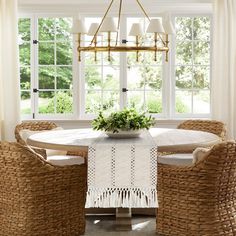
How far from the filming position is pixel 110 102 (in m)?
6.52

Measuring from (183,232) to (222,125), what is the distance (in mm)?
1498

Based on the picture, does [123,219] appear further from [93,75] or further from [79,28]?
[93,75]

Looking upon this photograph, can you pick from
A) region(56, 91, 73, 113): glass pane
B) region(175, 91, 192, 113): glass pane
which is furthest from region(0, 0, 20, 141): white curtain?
region(175, 91, 192, 113): glass pane

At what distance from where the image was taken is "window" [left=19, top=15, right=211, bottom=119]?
6.46m

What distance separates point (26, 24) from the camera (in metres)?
6.47

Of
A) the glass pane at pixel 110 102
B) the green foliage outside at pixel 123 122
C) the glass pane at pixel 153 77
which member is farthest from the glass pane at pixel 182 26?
the green foliage outside at pixel 123 122

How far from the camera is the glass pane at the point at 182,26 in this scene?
255 inches

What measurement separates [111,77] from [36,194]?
105 inches

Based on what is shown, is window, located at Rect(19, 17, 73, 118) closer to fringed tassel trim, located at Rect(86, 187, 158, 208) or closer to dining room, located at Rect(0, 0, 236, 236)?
dining room, located at Rect(0, 0, 236, 236)

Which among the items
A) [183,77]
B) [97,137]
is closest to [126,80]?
[183,77]

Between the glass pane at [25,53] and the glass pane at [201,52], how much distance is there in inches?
76.2

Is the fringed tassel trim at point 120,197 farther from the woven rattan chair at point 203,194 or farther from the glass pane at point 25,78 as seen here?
the glass pane at point 25,78

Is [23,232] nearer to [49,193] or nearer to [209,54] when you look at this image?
[49,193]

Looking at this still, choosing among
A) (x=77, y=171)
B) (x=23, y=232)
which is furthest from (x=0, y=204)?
(x=77, y=171)
